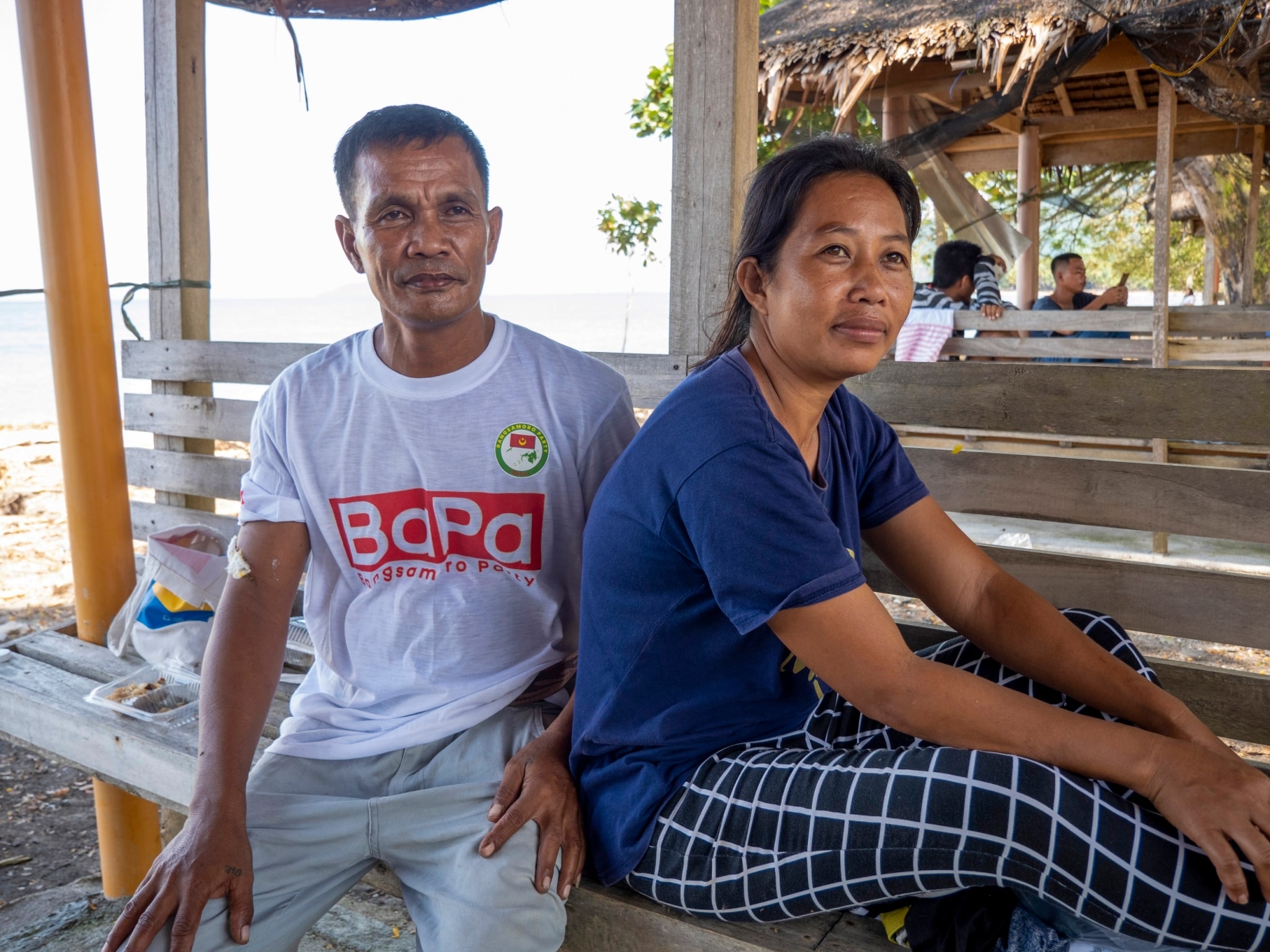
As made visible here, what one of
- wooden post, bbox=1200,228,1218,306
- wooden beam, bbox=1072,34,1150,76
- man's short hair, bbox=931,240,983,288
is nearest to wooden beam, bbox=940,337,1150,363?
man's short hair, bbox=931,240,983,288

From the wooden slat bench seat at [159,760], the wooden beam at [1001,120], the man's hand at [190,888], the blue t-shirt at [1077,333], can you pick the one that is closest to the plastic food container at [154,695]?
the wooden slat bench seat at [159,760]

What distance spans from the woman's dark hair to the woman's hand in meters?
0.96

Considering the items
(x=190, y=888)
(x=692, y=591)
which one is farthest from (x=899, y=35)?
(x=190, y=888)

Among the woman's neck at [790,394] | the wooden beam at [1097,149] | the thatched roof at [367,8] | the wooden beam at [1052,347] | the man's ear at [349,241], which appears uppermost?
the wooden beam at [1097,149]

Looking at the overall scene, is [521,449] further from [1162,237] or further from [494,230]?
[1162,237]

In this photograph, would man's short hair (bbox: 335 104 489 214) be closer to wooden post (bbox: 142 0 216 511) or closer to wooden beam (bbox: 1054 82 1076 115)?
wooden post (bbox: 142 0 216 511)

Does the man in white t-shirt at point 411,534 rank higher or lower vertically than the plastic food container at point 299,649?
higher

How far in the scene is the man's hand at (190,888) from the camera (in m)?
1.47

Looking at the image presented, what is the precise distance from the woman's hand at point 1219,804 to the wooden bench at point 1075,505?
984 millimetres

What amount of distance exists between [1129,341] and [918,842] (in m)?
5.43

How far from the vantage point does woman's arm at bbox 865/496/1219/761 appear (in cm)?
157

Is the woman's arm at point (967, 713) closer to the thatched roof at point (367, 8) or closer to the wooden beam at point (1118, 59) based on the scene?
the thatched roof at point (367, 8)

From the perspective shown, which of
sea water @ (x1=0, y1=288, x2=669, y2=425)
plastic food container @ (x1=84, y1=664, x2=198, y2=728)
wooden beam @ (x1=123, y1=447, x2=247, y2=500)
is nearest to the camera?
plastic food container @ (x1=84, y1=664, x2=198, y2=728)

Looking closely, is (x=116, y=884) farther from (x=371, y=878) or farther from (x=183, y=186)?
(x=183, y=186)
